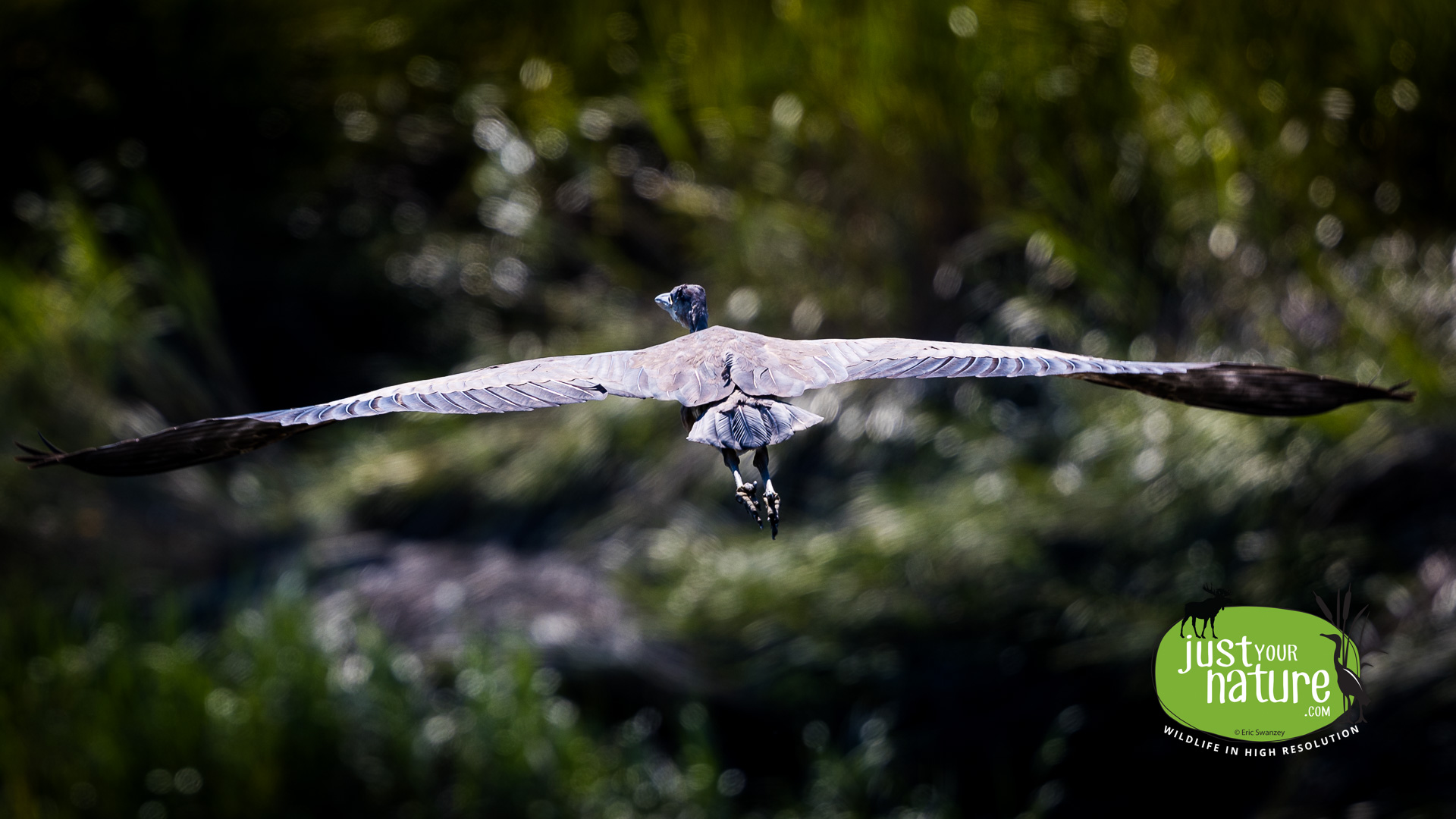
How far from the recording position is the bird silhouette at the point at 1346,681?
3.91 metres

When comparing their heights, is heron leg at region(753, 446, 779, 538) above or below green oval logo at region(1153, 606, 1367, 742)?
above

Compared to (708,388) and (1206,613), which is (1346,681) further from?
(708,388)

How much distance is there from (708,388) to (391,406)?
42 cm

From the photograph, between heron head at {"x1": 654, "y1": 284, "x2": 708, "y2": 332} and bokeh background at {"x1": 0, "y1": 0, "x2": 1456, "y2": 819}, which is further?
bokeh background at {"x1": 0, "y1": 0, "x2": 1456, "y2": 819}

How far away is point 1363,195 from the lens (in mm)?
5691

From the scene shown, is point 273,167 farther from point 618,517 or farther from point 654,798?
point 654,798

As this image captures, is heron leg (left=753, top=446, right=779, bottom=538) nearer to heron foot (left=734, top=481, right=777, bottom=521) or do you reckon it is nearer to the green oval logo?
heron foot (left=734, top=481, right=777, bottom=521)

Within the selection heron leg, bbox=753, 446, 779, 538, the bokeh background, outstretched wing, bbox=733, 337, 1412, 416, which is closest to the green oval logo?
the bokeh background

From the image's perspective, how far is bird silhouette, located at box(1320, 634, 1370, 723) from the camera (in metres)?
3.91

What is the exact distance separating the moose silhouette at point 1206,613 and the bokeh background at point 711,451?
402 mm

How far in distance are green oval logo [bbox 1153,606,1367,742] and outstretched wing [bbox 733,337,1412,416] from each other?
1713 millimetres

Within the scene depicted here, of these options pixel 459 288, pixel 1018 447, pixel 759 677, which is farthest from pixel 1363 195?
pixel 459 288

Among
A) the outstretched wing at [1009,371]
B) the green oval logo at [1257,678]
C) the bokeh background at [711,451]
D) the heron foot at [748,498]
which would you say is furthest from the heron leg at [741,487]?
the bokeh background at [711,451]

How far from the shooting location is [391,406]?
1.76m
